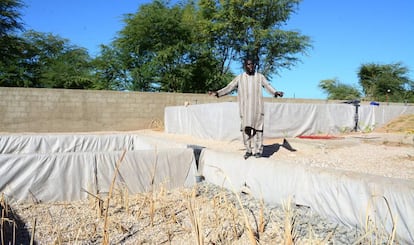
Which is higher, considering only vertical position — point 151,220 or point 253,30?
point 253,30

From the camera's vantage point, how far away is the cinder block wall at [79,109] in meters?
12.0

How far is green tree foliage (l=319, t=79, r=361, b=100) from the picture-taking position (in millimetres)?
36188

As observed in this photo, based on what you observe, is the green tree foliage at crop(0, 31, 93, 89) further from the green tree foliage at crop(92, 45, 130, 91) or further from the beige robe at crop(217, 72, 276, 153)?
the beige robe at crop(217, 72, 276, 153)

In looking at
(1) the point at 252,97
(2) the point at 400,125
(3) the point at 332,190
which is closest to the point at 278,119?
(1) the point at 252,97

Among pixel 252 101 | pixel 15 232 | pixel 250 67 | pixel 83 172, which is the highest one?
pixel 250 67

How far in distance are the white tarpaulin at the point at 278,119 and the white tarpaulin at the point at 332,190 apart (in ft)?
15.3

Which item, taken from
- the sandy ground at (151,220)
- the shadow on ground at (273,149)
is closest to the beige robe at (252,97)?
the sandy ground at (151,220)

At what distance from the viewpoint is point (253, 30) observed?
74.7ft

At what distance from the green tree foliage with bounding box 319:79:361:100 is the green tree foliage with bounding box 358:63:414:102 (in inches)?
59.6

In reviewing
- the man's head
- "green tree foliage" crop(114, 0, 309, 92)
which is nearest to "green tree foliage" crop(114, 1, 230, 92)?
"green tree foliage" crop(114, 0, 309, 92)

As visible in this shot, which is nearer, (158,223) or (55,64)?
(158,223)

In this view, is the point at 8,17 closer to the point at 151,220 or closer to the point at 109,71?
the point at 109,71

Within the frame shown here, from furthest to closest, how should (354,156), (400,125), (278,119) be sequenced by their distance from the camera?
(400,125)
(278,119)
(354,156)

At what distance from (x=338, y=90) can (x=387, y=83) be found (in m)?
6.80
